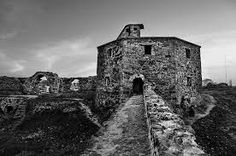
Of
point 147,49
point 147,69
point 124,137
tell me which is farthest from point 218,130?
point 124,137

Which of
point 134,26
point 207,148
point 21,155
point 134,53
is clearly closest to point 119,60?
point 134,53

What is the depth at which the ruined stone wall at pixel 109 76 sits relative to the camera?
854 inches

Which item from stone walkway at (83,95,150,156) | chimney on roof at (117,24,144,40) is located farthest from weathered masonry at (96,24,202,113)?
stone walkway at (83,95,150,156)

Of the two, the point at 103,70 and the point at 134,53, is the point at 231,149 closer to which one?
the point at 134,53

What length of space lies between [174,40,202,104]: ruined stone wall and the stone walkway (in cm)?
766

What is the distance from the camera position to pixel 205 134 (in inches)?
680

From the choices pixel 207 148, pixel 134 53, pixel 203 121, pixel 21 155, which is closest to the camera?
pixel 21 155

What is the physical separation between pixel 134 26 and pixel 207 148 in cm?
1445

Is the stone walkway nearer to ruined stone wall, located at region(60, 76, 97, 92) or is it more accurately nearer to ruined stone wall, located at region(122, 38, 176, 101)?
ruined stone wall, located at region(122, 38, 176, 101)

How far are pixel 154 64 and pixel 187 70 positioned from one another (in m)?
4.10

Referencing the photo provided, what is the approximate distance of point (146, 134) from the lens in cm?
1141

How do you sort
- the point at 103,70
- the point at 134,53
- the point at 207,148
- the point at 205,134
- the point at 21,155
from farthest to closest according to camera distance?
the point at 103,70 → the point at 134,53 → the point at 205,134 → the point at 207,148 → the point at 21,155

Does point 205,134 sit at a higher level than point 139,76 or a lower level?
lower

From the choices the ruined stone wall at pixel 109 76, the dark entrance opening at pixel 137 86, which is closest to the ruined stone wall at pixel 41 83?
the ruined stone wall at pixel 109 76
